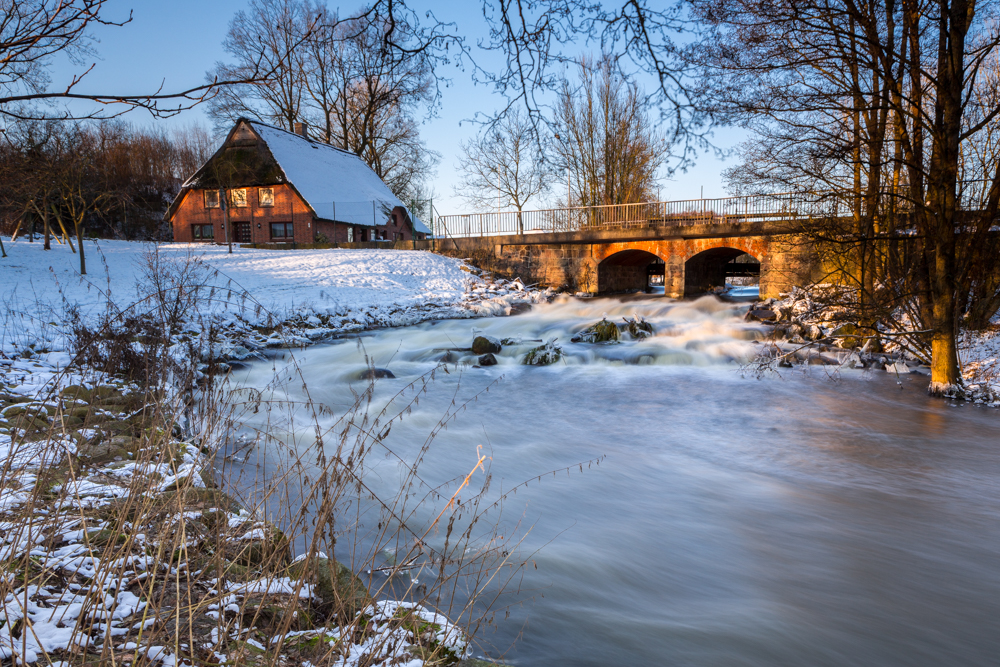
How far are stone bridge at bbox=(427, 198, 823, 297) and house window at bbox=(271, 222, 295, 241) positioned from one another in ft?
28.0

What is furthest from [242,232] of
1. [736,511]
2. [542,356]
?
[736,511]

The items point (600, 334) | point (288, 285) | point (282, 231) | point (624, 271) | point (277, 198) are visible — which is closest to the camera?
point (600, 334)

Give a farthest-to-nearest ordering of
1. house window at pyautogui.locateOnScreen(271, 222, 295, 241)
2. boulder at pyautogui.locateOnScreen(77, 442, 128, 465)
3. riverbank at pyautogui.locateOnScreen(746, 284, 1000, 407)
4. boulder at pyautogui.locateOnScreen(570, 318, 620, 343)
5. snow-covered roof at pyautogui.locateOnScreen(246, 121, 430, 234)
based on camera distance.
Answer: house window at pyautogui.locateOnScreen(271, 222, 295, 241) < snow-covered roof at pyautogui.locateOnScreen(246, 121, 430, 234) < boulder at pyautogui.locateOnScreen(570, 318, 620, 343) < riverbank at pyautogui.locateOnScreen(746, 284, 1000, 407) < boulder at pyautogui.locateOnScreen(77, 442, 128, 465)

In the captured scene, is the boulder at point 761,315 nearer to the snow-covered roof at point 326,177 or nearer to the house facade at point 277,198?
the snow-covered roof at point 326,177

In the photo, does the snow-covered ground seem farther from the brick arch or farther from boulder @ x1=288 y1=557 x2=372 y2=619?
boulder @ x1=288 y1=557 x2=372 y2=619

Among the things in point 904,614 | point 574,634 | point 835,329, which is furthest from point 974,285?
point 574,634

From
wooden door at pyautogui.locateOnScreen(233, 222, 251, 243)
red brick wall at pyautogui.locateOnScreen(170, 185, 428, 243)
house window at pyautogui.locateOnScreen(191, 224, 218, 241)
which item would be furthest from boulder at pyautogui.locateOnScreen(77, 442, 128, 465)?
house window at pyautogui.locateOnScreen(191, 224, 218, 241)

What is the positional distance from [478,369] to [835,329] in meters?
7.74

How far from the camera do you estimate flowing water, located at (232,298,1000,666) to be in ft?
11.2

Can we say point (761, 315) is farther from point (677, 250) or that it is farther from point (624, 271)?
point (624, 271)

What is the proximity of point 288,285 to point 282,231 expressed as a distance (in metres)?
15.0

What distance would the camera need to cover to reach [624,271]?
2544 centimetres

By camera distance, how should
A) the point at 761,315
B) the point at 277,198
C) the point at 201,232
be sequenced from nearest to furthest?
the point at 761,315 < the point at 277,198 < the point at 201,232

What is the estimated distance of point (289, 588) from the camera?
2652mm
